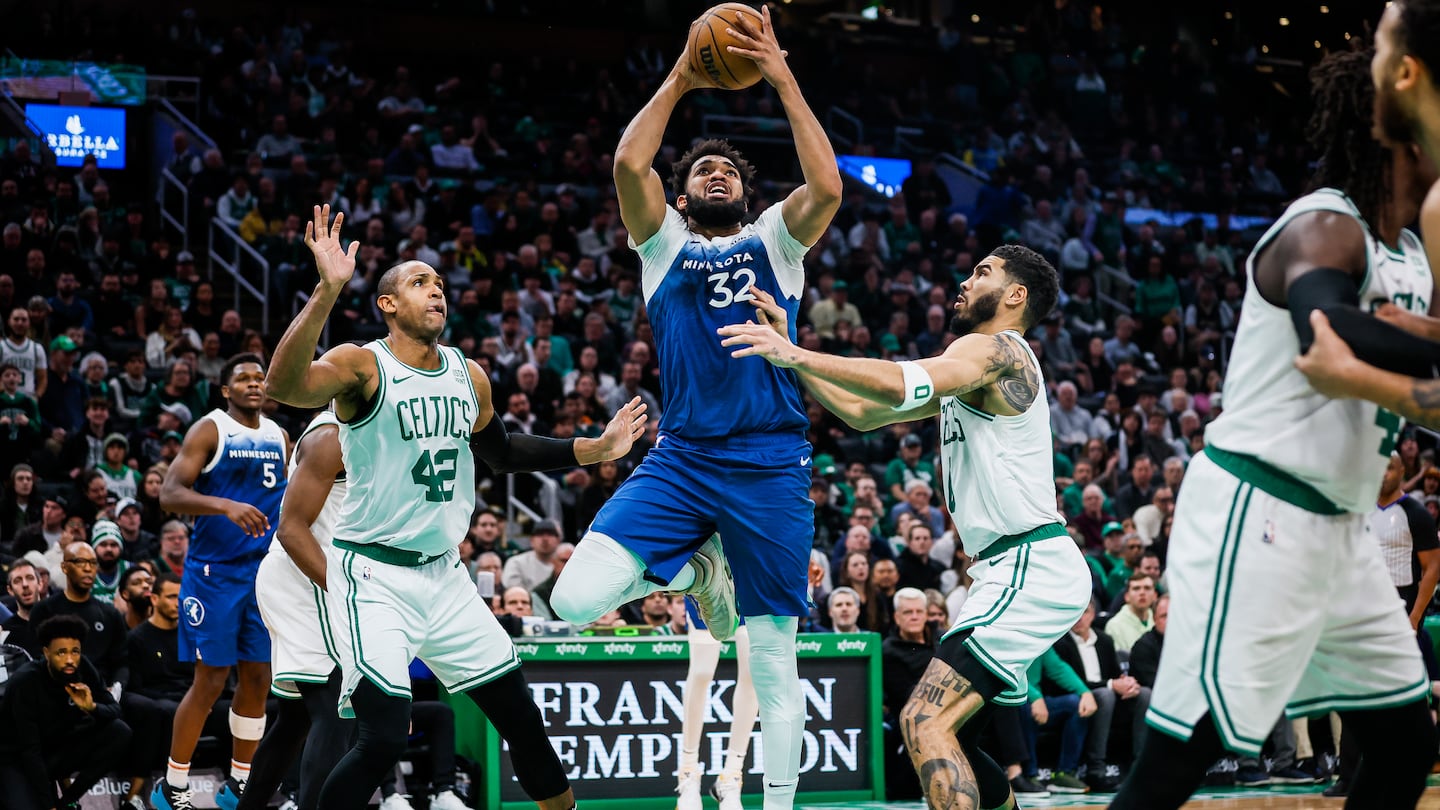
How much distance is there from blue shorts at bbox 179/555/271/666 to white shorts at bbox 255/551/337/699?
1.51 feet

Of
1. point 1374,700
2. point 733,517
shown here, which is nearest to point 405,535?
point 733,517

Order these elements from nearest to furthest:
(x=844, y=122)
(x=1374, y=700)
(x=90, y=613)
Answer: (x=1374, y=700) → (x=90, y=613) → (x=844, y=122)

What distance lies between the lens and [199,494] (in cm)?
757

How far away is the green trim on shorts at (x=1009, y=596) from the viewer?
5.06 metres

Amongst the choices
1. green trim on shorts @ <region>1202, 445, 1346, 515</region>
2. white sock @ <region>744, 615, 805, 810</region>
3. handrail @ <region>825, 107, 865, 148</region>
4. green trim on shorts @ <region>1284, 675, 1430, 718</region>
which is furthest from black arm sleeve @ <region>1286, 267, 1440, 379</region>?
handrail @ <region>825, 107, 865, 148</region>

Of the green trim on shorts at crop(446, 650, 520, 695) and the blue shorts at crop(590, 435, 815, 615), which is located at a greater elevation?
the blue shorts at crop(590, 435, 815, 615)

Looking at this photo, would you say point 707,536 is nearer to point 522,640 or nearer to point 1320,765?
point 522,640

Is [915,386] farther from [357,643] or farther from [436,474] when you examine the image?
[357,643]

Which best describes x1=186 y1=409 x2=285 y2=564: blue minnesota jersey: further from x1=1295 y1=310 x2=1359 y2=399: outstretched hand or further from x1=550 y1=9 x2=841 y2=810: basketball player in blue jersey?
x1=1295 y1=310 x2=1359 y2=399: outstretched hand

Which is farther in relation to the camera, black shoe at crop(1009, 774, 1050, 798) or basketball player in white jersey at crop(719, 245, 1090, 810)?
black shoe at crop(1009, 774, 1050, 798)

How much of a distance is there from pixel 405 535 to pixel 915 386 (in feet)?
6.97

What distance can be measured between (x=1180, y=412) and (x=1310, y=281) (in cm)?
1437

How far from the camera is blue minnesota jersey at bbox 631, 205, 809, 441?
5691 mm

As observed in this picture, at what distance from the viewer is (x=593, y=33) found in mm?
24219
